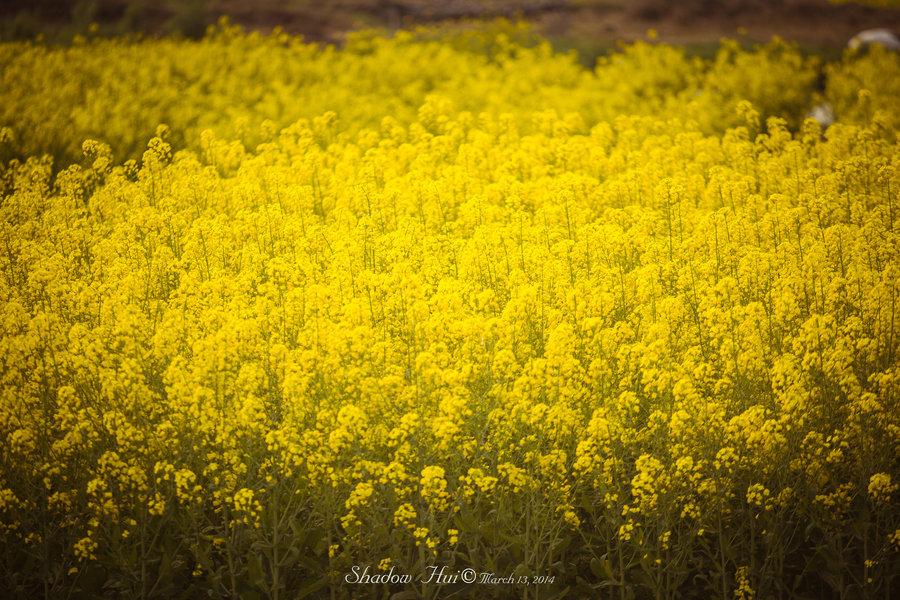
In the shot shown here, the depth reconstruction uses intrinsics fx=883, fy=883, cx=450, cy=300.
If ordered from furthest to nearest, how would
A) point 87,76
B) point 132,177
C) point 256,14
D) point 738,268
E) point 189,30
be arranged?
point 256,14, point 189,30, point 87,76, point 132,177, point 738,268

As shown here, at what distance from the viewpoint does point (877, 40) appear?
19.1 m

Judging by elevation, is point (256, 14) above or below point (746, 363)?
above

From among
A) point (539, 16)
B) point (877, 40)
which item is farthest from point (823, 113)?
point (539, 16)

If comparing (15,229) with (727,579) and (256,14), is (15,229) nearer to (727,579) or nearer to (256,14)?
(727,579)

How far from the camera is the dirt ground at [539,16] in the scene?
21.5 metres

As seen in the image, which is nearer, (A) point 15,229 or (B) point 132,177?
(A) point 15,229

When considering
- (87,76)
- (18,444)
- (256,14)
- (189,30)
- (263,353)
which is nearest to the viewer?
(18,444)

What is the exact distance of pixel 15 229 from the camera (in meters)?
7.45

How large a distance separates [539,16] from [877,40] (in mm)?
8686

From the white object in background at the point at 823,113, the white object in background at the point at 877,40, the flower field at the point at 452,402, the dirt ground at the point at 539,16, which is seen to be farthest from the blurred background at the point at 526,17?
the flower field at the point at 452,402

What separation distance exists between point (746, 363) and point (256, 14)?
2064 centimetres

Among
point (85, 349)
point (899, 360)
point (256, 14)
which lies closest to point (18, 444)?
point (85, 349)

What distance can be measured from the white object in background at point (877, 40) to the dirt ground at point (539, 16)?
59cm

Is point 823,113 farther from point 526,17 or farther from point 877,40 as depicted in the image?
point 526,17
